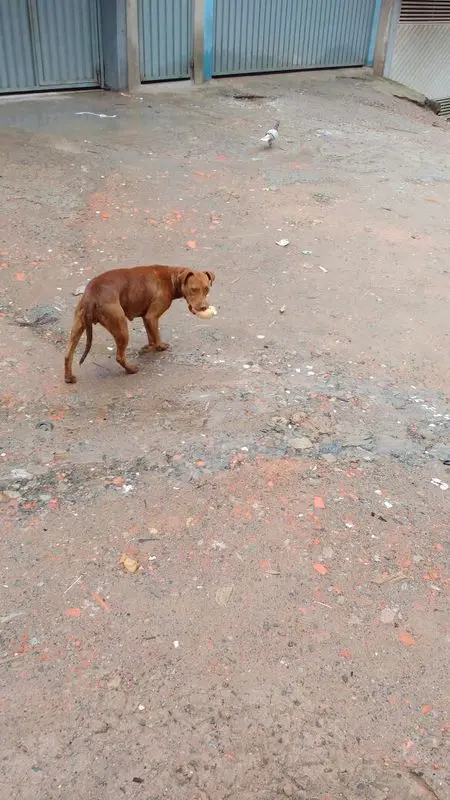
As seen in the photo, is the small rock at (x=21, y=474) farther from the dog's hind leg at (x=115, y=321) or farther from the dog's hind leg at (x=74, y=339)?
the dog's hind leg at (x=115, y=321)

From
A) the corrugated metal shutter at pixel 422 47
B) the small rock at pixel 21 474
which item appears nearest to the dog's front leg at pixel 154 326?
the small rock at pixel 21 474

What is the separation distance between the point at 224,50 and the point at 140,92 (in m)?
2.03

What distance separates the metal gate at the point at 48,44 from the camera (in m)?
9.46

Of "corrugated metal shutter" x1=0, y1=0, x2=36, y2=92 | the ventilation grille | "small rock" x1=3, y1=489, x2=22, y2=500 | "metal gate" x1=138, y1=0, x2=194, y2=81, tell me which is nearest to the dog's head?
"small rock" x1=3, y1=489, x2=22, y2=500

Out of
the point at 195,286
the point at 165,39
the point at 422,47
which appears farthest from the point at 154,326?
the point at 422,47

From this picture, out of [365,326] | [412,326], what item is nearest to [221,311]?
[365,326]

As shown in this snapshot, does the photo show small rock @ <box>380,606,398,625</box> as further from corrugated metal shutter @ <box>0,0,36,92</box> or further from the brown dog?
corrugated metal shutter @ <box>0,0,36,92</box>

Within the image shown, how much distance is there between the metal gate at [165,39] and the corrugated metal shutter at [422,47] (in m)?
5.37

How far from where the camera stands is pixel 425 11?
14.4 meters

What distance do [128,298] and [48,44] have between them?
7584 mm

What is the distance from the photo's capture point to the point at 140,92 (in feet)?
35.8

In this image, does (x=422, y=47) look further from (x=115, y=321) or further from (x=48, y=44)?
(x=115, y=321)

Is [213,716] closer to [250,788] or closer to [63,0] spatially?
[250,788]

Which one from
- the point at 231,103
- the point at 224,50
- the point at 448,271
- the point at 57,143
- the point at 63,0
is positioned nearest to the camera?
the point at 448,271
